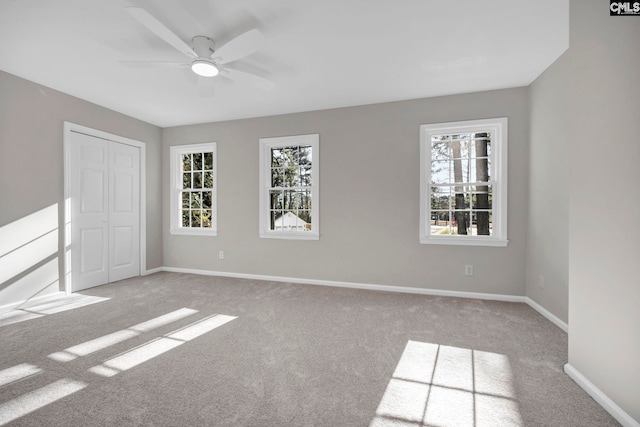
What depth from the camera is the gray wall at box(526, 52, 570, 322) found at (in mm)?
2775

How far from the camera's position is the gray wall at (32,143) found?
3232 millimetres

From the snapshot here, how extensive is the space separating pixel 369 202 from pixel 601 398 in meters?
2.94

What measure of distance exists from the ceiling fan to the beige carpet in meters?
2.45

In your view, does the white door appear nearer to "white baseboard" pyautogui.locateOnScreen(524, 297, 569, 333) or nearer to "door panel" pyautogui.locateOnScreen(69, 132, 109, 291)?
"door panel" pyautogui.locateOnScreen(69, 132, 109, 291)

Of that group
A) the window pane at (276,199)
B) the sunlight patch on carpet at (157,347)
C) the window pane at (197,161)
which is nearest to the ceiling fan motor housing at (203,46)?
the window pane at (276,199)

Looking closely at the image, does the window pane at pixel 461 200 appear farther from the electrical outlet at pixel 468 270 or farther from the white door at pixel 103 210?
the white door at pixel 103 210

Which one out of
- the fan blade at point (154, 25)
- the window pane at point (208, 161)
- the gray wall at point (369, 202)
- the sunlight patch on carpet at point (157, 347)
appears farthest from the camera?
the window pane at point (208, 161)

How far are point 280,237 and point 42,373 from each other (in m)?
3.01

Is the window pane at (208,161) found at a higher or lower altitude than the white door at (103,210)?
higher

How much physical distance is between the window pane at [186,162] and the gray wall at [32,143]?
4.32 feet

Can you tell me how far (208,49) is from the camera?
2.57 meters

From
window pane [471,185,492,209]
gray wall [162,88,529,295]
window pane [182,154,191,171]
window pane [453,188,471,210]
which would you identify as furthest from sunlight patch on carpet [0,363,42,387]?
window pane [471,185,492,209]

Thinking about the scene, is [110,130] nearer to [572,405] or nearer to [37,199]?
[37,199]

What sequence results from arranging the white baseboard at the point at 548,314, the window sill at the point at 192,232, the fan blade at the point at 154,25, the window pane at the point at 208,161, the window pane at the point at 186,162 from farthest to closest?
the window pane at the point at 186,162
the window pane at the point at 208,161
the window sill at the point at 192,232
the white baseboard at the point at 548,314
the fan blade at the point at 154,25
